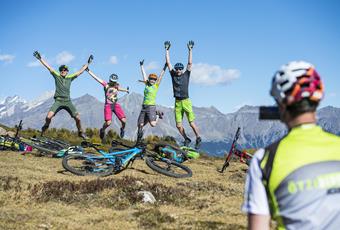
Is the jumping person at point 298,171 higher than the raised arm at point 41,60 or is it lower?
lower

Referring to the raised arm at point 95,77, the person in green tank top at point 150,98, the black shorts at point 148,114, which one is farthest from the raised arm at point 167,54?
the raised arm at point 95,77

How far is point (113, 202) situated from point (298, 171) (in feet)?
25.2

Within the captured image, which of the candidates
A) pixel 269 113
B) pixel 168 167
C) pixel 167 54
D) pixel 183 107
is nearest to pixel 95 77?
pixel 167 54

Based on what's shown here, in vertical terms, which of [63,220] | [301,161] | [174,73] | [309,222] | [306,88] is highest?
[174,73]

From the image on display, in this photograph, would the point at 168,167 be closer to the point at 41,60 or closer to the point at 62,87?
the point at 62,87

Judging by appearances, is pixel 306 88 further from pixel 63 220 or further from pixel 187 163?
pixel 187 163

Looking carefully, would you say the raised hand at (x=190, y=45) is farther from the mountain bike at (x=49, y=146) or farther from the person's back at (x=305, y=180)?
the person's back at (x=305, y=180)

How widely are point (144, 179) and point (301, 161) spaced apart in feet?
32.5

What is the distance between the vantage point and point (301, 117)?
2.83 m

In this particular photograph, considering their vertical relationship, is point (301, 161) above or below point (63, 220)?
above

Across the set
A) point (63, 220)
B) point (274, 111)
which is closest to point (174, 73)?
point (63, 220)

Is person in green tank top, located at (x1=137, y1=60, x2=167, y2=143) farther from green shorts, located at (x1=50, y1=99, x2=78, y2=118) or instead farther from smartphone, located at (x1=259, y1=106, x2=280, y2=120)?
smartphone, located at (x1=259, y1=106, x2=280, y2=120)

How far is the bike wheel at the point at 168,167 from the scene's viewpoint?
1346cm

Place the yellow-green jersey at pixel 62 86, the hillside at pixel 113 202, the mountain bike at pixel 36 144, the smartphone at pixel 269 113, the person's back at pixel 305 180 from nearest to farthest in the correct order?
the person's back at pixel 305 180, the smartphone at pixel 269 113, the hillside at pixel 113 202, the mountain bike at pixel 36 144, the yellow-green jersey at pixel 62 86
